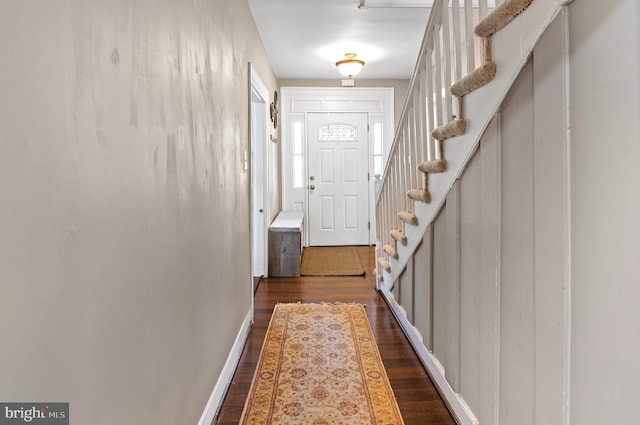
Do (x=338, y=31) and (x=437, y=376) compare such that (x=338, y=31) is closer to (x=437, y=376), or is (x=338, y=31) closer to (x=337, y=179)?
(x=337, y=179)

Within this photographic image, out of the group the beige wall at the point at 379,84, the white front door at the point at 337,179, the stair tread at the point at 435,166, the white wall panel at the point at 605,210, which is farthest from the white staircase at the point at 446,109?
the beige wall at the point at 379,84

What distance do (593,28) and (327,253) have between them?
14.7 feet

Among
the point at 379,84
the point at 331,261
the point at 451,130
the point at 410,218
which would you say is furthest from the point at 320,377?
the point at 379,84

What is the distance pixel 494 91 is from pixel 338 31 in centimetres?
262

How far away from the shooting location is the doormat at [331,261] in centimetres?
427

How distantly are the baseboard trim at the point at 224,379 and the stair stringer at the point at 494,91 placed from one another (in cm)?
126

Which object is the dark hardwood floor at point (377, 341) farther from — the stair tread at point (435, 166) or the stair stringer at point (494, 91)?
the stair tread at point (435, 166)

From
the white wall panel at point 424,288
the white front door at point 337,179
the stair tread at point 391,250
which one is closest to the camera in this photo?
the white wall panel at point 424,288

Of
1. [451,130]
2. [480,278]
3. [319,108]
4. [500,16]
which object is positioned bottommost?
[480,278]

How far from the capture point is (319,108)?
18.2 feet

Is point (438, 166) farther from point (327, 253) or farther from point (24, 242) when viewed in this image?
point (327, 253)

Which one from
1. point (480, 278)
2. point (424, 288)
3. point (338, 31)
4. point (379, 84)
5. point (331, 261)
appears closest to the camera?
point (480, 278)

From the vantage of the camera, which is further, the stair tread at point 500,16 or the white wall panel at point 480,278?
the white wall panel at point 480,278

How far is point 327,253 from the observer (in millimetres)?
5215
